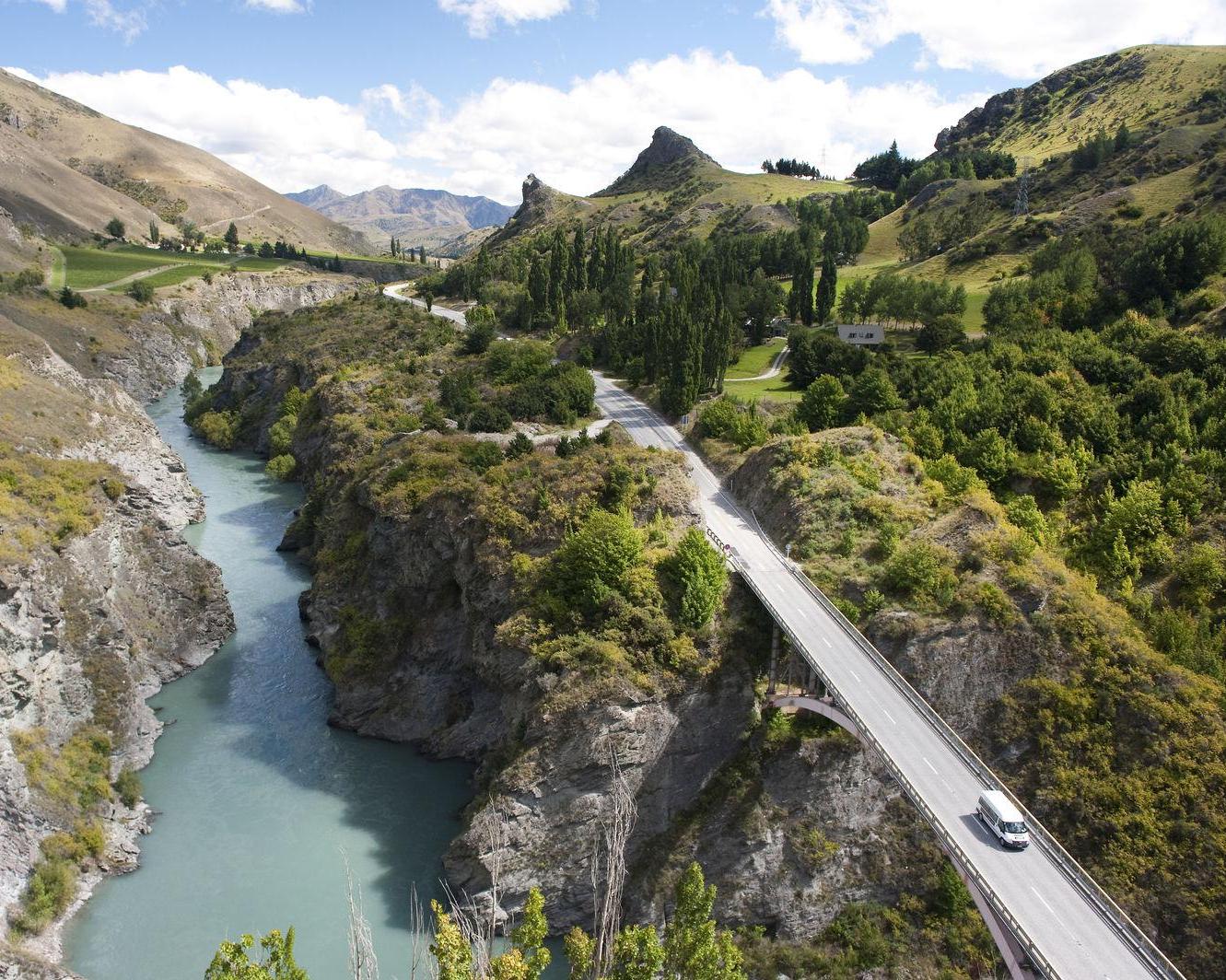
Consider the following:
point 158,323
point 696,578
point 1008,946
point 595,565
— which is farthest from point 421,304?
point 1008,946

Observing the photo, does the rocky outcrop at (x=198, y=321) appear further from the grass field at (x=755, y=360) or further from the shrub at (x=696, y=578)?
the shrub at (x=696, y=578)

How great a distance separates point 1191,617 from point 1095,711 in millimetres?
9277

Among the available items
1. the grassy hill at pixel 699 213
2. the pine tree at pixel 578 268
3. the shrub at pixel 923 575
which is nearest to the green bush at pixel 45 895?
the shrub at pixel 923 575

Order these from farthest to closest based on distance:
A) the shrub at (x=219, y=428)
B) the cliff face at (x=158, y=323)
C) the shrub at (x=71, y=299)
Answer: the shrub at (x=71, y=299) < the cliff face at (x=158, y=323) < the shrub at (x=219, y=428)

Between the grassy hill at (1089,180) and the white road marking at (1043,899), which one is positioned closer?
the white road marking at (1043,899)

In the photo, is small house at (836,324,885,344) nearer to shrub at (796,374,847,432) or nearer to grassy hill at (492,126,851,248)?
shrub at (796,374,847,432)

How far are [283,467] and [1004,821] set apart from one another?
7191 cm

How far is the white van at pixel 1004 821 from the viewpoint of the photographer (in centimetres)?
2414

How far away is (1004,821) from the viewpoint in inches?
953

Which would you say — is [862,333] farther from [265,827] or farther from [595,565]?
[265,827]

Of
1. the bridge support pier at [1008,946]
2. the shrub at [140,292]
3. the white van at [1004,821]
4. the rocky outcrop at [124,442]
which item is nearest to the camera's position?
the bridge support pier at [1008,946]

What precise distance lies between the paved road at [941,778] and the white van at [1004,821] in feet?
1.01

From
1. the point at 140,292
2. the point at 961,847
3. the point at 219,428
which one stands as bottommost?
the point at 219,428

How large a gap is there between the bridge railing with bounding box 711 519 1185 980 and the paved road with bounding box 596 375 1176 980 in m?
0.18
